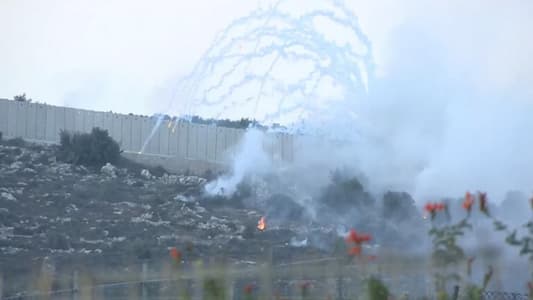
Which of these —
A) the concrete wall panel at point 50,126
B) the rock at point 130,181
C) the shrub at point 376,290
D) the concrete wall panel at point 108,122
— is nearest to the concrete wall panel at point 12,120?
the concrete wall panel at point 50,126

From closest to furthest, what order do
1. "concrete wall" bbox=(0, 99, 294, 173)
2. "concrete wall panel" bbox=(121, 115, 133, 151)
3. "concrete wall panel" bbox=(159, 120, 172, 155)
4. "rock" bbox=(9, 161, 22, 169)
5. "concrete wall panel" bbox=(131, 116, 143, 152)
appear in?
"rock" bbox=(9, 161, 22, 169) → "concrete wall" bbox=(0, 99, 294, 173) → "concrete wall panel" bbox=(159, 120, 172, 155) → "concrete wall panel" bbox=(131, 116, 143, 152) → "concrete wall panel" bbox=(121, 115, 133, 151)

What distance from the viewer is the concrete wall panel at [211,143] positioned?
63938mm

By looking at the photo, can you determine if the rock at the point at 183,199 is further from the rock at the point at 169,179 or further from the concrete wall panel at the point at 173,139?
the concrete wall panel at the point at 173,139

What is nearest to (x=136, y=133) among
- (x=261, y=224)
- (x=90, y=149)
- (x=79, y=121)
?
(x=90, y=149)

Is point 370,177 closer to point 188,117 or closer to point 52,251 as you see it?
point 188,117

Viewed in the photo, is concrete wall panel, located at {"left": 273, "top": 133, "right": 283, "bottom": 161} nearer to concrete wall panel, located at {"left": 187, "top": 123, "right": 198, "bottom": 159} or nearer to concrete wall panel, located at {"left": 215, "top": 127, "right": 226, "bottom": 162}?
concrete wall panel, located at {"left": 215, "top": 127, "right": 226, "bottom": 162}

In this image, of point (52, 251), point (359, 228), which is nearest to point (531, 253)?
point (52, 251)

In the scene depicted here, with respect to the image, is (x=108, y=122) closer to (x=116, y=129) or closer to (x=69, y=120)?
(x=116, y=129)

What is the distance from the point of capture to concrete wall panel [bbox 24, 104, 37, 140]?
69312mm

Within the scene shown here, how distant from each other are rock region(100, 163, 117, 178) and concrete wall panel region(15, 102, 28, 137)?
752cm

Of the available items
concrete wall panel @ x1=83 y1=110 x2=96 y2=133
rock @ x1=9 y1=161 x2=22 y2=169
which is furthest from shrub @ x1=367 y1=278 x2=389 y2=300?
concrete wall panel @ x1=83 y1=110 x2=96 y2=133

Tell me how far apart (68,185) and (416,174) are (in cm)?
1400

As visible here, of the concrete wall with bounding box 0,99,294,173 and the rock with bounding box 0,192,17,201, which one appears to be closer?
the rock with bounding box 0,192,17,201

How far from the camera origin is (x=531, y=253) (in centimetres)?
1077
